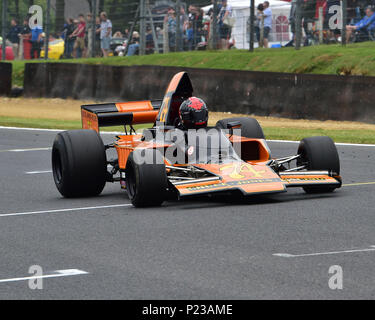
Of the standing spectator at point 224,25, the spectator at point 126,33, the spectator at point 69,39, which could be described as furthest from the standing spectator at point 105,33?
the standing spectator at point 224,25

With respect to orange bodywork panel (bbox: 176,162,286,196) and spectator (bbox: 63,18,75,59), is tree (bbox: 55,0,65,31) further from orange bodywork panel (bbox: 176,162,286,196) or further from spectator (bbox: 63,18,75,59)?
orange bodywork panel (bbox: 176,162,286,196)

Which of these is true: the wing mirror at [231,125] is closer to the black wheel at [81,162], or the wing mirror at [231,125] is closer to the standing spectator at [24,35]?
the black wheel at [81,162]

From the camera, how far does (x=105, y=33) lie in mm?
31219

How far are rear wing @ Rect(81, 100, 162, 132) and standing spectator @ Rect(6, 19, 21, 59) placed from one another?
72.6 ft

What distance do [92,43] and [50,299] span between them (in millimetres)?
25877

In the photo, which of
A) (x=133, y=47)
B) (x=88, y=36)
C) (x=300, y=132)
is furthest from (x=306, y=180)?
(x=88, y=36)

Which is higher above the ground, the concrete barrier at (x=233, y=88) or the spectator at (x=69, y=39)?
the spectator at (x=69, y=39)

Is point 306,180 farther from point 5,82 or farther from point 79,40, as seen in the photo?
point 79,40

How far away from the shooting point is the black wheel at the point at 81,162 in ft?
35.4

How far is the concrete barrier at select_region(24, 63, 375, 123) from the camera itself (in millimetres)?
20250

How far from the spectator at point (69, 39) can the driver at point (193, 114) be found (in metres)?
21.6

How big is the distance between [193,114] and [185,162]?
57 centimetres
